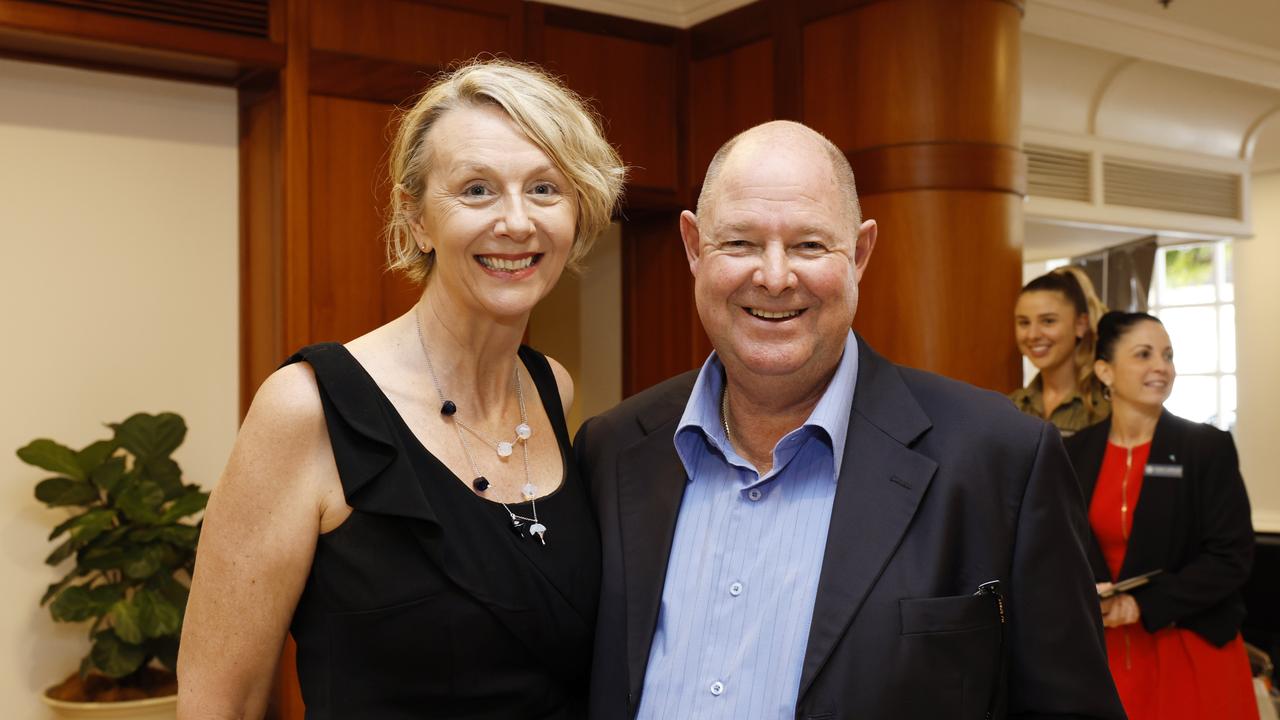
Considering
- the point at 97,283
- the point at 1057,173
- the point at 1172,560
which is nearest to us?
the point at 1172,560

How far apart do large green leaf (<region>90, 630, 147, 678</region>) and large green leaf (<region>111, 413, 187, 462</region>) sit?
2.17ft

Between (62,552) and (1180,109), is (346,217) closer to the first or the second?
(62,552)

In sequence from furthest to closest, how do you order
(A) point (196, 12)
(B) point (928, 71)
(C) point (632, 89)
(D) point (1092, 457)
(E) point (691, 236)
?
(C) point (632, 89) < (B) point (928, 71) < (A) point (196, 12) < (D) point (1092, 457) < (E) point (691, 236)

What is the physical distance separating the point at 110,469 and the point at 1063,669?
3677 millimetres

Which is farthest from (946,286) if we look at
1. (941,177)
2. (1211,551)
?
(1211,551)

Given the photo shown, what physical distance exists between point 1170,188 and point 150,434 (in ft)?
21.0

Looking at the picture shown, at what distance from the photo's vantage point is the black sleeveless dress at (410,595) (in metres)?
1.64

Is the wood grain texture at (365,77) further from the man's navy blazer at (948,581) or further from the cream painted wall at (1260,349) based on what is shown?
the cream painted wall at (1260,349)

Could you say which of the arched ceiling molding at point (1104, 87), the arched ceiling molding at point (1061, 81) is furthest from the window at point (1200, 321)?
the arched ceiling molding at point (1061, 81)

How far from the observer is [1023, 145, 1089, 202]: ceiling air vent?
6.64 meters

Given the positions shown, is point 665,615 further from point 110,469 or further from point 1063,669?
point 110,469

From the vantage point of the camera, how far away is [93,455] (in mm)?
4207

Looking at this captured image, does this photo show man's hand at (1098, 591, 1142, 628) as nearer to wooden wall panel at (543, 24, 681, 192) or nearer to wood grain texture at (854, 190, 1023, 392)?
wood grain texture at (854, 190, 1023, 392)

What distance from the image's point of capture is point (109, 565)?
13.6 feet
